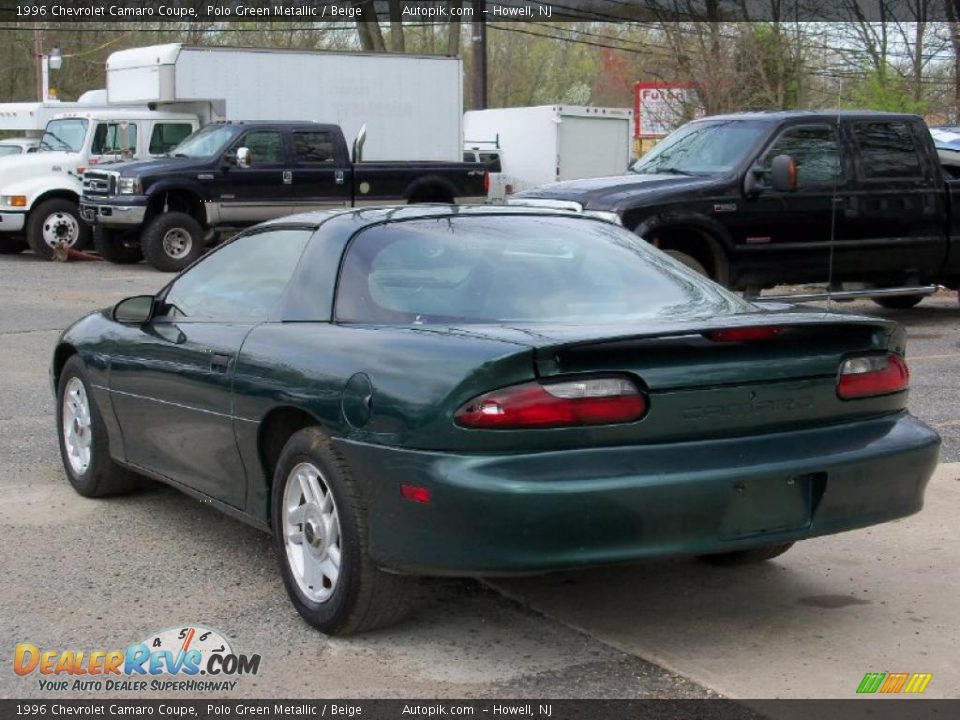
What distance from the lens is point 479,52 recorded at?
33906mm

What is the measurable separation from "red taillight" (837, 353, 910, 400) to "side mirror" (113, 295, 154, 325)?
9.77 ft

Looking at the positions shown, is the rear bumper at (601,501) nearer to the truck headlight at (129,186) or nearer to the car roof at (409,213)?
the car roof at (409,213)

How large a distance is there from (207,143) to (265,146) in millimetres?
808

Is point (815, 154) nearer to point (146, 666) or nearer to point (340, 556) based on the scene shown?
point (340, 556)

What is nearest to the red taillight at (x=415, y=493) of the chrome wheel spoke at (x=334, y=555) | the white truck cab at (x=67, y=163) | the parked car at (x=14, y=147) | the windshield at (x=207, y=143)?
the chrome wheel spoke at (x=334, y=555)

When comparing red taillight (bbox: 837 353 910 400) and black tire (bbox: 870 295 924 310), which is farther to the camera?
black tire (bbox: 870 295 924 310)

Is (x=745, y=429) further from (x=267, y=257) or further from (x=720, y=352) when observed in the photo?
(x=267, y=257)

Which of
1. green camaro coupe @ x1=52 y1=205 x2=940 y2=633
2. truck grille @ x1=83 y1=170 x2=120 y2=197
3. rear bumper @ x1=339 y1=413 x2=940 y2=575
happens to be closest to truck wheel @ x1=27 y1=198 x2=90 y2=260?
truck grille @ x1=83 y1=170 x2=120 y2=197

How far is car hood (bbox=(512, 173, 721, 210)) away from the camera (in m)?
11.0

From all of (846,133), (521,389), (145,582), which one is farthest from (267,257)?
(846,133)

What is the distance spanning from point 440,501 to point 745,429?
1012mm

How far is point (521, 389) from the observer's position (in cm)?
409

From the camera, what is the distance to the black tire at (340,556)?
437cm

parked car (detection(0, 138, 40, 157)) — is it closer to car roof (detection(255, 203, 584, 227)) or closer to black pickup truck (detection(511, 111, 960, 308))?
black pickup truck (detection(511, 111, 960, 308))
